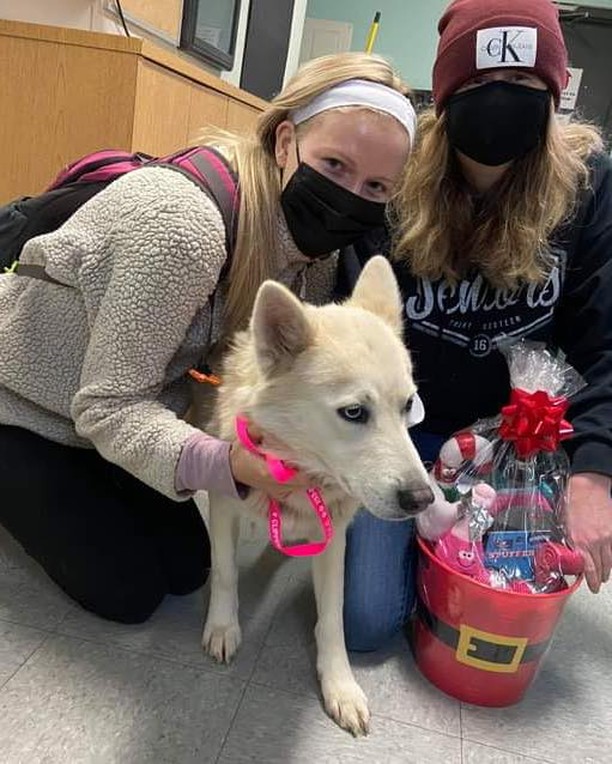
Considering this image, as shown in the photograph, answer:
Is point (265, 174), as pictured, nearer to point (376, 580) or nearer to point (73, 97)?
point (376, 580)

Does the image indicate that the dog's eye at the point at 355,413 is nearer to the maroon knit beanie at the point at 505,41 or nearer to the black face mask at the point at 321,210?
the black face mask at the point at 321,210

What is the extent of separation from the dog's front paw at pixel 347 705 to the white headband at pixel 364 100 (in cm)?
117

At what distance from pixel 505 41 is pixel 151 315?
0.91 metres

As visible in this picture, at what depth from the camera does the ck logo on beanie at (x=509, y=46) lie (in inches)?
52.4

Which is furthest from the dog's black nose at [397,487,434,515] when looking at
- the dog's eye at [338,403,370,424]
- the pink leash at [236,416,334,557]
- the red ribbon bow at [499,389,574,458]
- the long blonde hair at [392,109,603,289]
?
the long blonde hair at [392,109,603,289]

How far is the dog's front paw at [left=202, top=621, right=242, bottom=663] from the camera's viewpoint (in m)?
1.45

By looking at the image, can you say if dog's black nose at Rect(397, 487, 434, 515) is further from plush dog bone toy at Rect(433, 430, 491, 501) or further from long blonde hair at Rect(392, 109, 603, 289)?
long blonde hair at Rect(392, 109, 603, 289)

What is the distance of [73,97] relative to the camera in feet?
7.82

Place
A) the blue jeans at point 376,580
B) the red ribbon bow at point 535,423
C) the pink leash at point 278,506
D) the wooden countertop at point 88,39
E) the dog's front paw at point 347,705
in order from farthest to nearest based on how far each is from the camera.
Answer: the wooden countertop at point 88,39
the blue jeans at point 376,580
the red ribbon bow at point 535,423
the dog's front paw at point 347,705
the pink leash at point 278,506

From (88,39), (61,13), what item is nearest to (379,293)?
(88,39)

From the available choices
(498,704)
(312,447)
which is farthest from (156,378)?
(498,704)

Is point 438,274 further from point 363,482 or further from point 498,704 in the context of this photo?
point 498,704

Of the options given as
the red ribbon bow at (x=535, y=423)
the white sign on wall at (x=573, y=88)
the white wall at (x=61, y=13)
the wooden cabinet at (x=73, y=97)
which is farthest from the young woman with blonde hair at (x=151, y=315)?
the white sign on wall at (x=573, y=88)

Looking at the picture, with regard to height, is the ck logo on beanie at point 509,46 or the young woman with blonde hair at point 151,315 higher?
the ck logo on beanie at point 509,46
